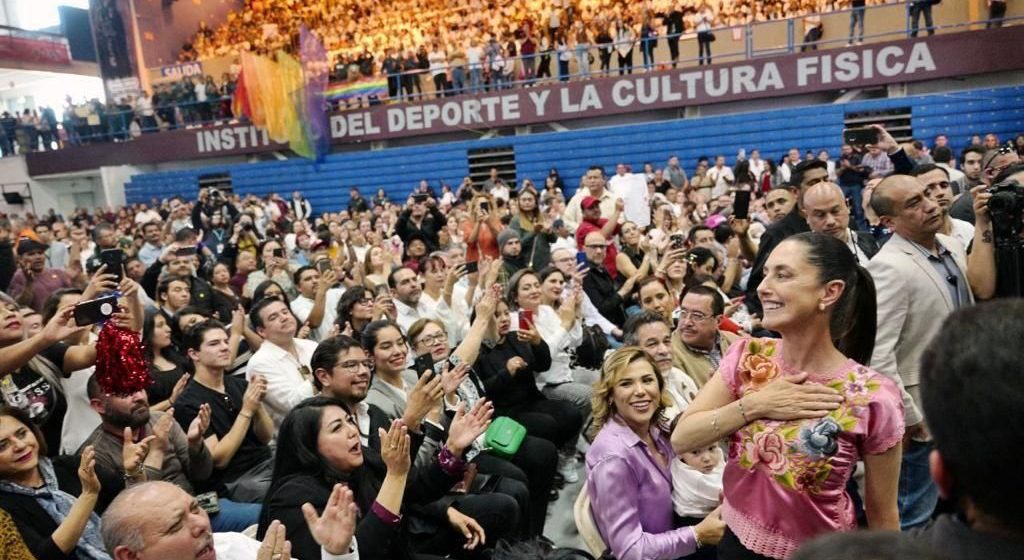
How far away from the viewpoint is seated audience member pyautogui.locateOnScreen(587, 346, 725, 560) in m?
2.25

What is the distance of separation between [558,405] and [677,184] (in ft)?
28.5

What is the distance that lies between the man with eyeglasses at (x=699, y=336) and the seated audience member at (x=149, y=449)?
1852mm

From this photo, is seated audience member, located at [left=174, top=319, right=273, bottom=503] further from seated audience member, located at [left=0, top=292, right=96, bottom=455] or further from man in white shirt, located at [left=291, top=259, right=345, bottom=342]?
man in white shirt, located at [left=291, top=259, right=345, bottom=342]

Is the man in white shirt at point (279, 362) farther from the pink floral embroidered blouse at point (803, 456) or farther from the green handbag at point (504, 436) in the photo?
the pink floral embroidered blouse at point (803, 456)

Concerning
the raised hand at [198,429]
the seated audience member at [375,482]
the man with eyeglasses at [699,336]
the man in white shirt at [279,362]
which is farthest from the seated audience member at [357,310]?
the man with eyeglasses at [699,336]

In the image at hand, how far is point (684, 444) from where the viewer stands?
5.86 feet

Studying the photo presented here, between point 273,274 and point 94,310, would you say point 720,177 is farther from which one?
point 94,310

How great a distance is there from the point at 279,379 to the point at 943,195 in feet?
9.98

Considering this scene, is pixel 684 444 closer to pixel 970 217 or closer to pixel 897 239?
pixel 897 239

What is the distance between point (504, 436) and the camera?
3.08 meters

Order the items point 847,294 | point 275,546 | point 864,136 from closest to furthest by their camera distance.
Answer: point 847,294
point 275,546
point 864,136

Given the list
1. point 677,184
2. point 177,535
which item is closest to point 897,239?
point 177,535

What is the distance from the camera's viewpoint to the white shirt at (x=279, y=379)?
364 cm

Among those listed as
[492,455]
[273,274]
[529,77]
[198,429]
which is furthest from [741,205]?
[529,77]
